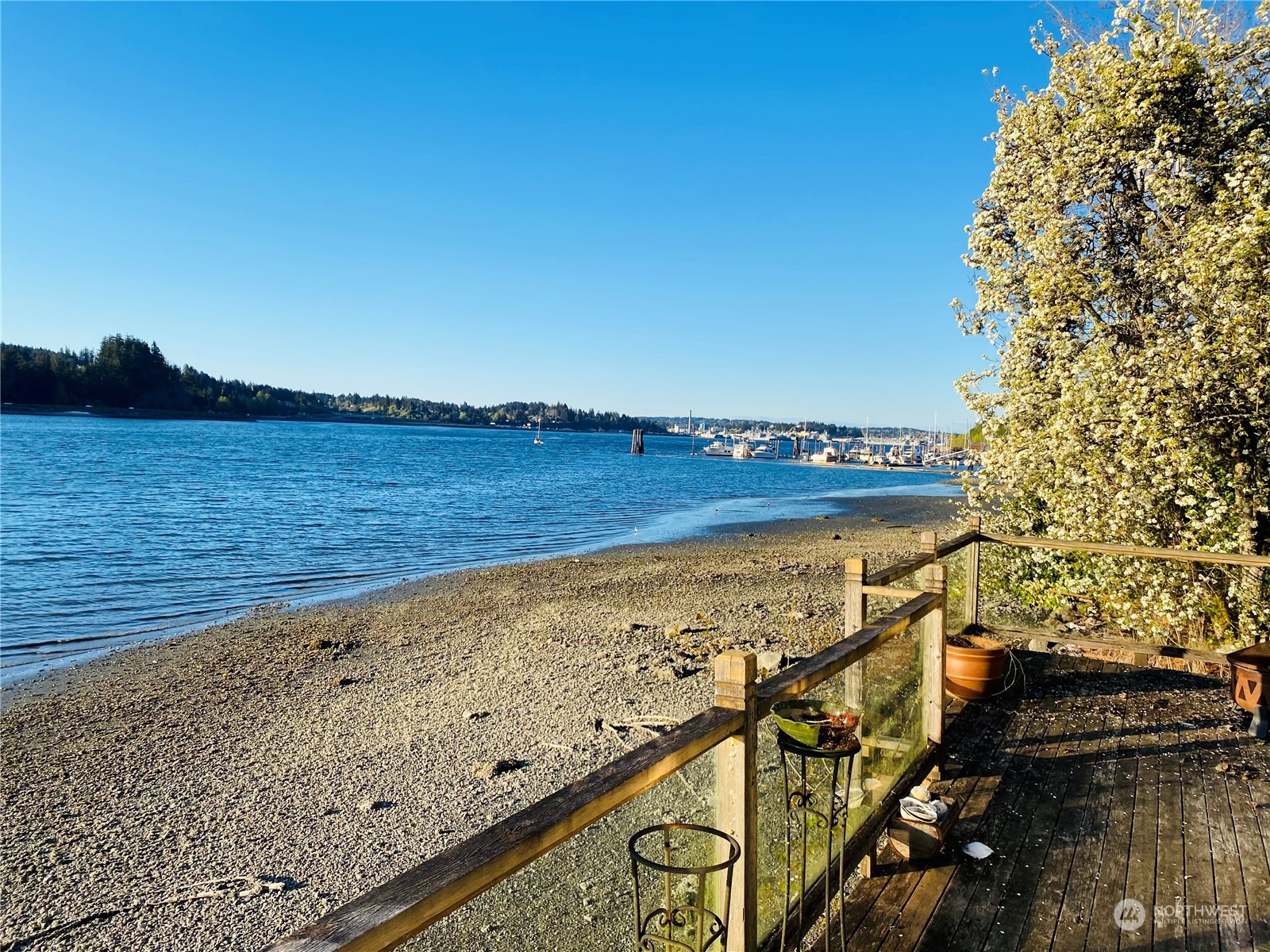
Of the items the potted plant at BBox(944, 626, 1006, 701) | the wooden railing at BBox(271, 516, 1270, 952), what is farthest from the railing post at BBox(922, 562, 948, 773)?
the potted plant at BBox(944, 626, 1006, 701)

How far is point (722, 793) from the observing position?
96.0 inches

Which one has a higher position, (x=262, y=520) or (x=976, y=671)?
(x=976, y=671)

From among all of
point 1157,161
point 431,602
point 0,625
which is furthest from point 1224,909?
point 0,625

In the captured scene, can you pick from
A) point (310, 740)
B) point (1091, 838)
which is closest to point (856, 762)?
point (1091, 838)

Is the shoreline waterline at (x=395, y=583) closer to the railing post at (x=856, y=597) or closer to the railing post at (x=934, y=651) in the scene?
the railing post at (x=856, y=597)

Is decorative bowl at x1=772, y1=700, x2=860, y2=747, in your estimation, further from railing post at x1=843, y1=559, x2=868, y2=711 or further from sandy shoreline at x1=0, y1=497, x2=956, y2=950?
sandy shoreline at x1=0, y1=497, x2=956, y2=950

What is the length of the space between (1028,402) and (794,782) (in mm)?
7369

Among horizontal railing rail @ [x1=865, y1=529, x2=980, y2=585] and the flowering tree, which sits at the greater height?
the flowering tree

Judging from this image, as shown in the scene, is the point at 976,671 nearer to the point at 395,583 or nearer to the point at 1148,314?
the point at 1148,314

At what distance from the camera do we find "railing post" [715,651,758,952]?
2.36 metres

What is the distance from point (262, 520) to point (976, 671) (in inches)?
1086

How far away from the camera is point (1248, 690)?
525 centimetres

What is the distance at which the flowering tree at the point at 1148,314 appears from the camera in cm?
698

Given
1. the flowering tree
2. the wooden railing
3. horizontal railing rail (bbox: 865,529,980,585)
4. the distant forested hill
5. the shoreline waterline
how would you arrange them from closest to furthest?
the wooden railing, horizontal railing rail (bbox: 865,529,980,585), the flowering tree, the shoreline waterline, the distant forested hill
